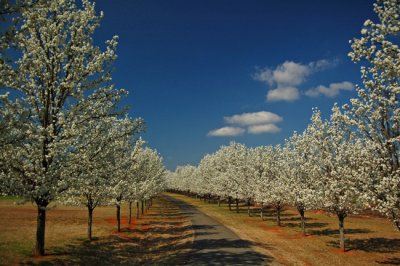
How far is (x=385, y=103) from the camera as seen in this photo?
44.6 ft

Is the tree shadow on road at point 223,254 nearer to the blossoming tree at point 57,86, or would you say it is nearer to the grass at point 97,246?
the grass at point 97,246

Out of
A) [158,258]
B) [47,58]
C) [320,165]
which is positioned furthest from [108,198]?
[320,165]

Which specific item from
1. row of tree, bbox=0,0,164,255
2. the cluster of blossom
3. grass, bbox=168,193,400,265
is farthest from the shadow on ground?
row of tree, bbox=0,0,164,255

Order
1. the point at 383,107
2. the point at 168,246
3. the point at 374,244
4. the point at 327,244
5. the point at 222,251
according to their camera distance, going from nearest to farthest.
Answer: the point at 383,107
the point at 222,251
the point at 168,246
the point at 374,244
the point at 327,244

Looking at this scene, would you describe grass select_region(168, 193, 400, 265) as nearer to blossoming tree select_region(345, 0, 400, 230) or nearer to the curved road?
the curved road

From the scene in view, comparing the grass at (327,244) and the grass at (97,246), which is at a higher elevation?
the grass at (97,246)

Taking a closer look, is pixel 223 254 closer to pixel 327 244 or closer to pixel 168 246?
pixel 168 246

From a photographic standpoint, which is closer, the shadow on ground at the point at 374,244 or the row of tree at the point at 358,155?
the row of tree at the point at 358,155

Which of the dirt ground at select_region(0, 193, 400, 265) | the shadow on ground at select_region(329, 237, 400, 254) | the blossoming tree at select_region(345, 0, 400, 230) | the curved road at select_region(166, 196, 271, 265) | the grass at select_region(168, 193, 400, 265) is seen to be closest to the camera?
the blossoming tree at select_region(345, 0, 400, 230)

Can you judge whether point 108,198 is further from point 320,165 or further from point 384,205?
point 384,205

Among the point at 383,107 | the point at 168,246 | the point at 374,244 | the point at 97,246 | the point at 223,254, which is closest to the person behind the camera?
the point at 383,107

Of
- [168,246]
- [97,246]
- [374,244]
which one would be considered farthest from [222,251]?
[374,244]

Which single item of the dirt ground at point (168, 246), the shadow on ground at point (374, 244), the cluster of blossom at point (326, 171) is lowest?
the shadow on ground at point (374, 244)

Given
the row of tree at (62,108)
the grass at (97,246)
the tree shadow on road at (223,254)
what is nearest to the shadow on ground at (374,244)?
the tree shadow on road at (223,254)
